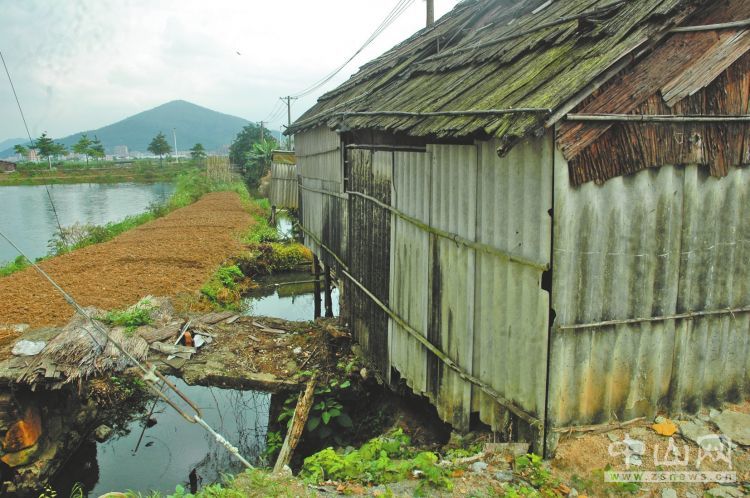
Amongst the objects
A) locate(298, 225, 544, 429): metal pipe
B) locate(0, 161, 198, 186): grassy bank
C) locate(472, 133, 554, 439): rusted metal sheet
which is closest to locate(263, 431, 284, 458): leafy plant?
locate(298, 225, 544, 429): metal pipe

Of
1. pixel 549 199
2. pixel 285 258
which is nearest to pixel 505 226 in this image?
pixel 549 199

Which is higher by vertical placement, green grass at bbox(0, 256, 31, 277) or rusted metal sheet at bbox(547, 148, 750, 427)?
rusted metal sheet at bbox(547, 148, 750, 427)

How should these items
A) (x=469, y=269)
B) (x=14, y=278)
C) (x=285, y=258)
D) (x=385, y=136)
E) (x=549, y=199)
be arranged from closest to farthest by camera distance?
(x=549, y=199) < (x=469, y=269) < (x=385, y=136) < (x=14, y=278) < (x=285, y=258)

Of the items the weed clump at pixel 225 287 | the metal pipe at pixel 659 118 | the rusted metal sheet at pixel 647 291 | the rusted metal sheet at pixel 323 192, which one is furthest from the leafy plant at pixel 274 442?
the metal pipe at pixel 659 118

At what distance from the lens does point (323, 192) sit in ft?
39.8

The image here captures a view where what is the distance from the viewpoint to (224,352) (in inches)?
357

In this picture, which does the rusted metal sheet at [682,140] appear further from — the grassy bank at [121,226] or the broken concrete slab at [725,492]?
the grassy bank at [121,226]

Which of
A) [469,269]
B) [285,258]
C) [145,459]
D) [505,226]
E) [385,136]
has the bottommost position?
[145,459]

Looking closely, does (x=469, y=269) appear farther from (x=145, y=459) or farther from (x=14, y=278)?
(x=14, y=278)

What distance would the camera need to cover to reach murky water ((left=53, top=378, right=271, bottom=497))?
927 centimetres

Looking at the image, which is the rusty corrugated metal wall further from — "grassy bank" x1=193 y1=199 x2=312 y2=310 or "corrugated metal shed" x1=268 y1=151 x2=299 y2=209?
"grassy bank" x1=193 y1=199 x2=312 y2=310

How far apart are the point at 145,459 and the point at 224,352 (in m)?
2.71

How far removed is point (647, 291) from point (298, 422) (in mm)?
4856

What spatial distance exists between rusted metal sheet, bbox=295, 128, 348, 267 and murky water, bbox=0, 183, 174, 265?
1366 cm
